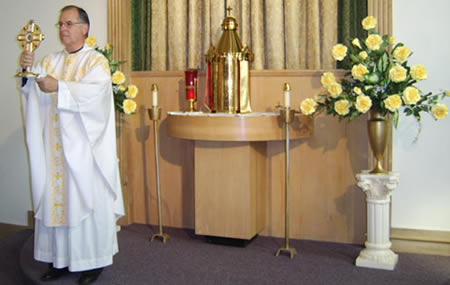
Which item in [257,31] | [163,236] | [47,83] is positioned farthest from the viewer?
[257,31]

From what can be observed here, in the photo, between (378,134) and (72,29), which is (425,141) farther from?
(72,29)

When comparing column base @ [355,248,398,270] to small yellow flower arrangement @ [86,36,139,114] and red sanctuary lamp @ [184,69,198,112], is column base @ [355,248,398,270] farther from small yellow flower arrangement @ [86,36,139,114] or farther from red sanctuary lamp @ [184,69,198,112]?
small yellow flower arrangement @ [86,36,139,114]

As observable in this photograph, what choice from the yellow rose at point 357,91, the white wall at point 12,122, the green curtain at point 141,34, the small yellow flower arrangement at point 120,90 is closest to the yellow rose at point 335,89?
the yellow rose at point 357,91

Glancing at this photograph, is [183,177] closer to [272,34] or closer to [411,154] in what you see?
[272,34]

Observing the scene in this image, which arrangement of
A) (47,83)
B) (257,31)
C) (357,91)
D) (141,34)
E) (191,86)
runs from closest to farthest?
(47,83) < (357,91) < (191,86) < (257,31) < (141,34)

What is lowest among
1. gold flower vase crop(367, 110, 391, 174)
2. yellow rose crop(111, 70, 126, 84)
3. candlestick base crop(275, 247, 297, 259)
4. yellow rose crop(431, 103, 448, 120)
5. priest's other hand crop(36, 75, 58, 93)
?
candlestick base crop(275, 247, 297, 259)

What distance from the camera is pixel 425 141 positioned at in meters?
3.93

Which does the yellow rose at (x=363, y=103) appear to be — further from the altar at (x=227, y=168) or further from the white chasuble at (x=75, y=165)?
the white chasuble at (x=75, y=165)

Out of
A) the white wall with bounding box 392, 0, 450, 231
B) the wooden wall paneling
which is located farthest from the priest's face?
the white wall with bounding box 392, 0, 450, 231

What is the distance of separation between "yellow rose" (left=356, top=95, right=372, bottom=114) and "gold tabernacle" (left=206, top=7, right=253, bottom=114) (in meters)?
1.08

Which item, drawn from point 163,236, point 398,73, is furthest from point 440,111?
point 163,236

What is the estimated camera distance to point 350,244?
14.0 ft

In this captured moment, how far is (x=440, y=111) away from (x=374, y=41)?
66 cm

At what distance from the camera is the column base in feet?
11.7
